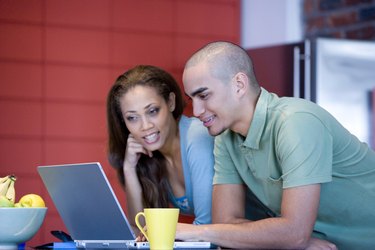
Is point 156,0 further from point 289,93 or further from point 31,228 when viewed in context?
point 31,228

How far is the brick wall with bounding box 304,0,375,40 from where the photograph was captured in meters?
4.09

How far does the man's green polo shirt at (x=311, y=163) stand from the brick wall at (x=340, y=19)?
211 cm

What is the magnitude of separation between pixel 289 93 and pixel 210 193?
5.89ft

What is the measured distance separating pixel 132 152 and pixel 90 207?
698 millimetres

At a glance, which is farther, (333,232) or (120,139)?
(120,139)

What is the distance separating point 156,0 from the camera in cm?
424

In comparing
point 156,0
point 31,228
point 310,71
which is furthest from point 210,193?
point 156,0

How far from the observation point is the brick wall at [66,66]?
13.0 ft

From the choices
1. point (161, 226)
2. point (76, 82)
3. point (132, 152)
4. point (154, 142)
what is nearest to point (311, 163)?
point (161, 226)

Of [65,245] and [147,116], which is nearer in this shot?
[65,245]

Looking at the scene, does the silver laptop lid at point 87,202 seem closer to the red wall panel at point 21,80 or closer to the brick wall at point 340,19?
the red wall panel at point 21,80

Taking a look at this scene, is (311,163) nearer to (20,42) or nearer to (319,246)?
(319,246)

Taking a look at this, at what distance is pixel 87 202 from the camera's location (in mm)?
1937

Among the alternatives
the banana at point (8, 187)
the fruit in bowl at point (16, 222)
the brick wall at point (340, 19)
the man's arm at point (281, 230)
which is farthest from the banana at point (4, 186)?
the brick wall at point (340, 19)
